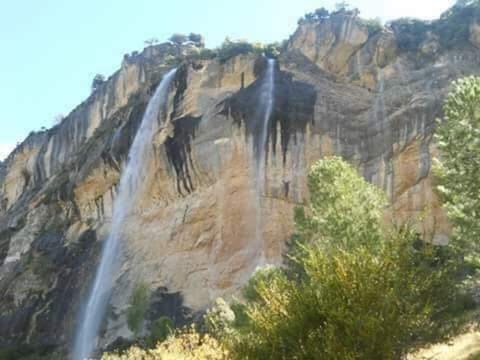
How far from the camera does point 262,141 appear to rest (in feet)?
116

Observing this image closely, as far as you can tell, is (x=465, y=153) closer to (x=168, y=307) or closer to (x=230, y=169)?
(x=230, y=169)

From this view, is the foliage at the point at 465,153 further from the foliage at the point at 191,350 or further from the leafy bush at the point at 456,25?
the leafy bush at the point at 456,25

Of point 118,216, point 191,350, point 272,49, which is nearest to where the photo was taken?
point 191,350

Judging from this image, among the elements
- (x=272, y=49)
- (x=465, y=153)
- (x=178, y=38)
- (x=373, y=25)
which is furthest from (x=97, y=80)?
(x=465, y=153)

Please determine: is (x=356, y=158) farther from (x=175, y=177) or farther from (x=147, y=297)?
(x=147, y=297)

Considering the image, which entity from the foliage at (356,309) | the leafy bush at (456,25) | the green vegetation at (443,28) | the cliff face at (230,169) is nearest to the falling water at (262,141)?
the cliff face at (230,169)

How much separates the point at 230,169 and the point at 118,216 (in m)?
10.5

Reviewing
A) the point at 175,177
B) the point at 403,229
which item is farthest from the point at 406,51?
the point at 403,229

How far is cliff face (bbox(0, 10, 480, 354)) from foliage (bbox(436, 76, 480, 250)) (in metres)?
15.1

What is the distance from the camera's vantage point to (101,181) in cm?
4366

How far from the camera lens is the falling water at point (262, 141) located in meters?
33.6

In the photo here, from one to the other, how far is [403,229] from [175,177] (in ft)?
95.8

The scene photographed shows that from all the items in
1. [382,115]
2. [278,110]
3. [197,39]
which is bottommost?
[382,115]

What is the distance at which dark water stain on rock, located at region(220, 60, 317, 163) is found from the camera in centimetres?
3531
